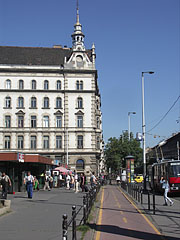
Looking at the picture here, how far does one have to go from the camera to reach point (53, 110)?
229 feet

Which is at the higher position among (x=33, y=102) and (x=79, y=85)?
(x=79, y=85)

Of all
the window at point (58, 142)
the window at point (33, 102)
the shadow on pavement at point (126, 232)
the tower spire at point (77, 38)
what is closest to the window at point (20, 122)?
the window at point (33, 102)

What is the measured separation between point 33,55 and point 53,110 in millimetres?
12042

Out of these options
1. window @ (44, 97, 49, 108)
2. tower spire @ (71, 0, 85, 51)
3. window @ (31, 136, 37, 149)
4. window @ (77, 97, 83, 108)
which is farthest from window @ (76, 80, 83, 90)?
window @ (31, 136, 37, 149)

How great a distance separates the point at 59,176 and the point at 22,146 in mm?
20706

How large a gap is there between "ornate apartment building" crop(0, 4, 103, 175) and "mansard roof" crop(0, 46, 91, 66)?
2.54 ft

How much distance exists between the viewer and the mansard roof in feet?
237

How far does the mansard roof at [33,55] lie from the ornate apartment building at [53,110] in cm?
77

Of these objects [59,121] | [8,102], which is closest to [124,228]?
[59,121]

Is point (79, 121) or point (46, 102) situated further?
point (46, 102)

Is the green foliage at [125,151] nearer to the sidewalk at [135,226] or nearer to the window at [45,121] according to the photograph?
the window at [45,121]

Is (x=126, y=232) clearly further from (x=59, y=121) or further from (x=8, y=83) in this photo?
(x=8, y=83)

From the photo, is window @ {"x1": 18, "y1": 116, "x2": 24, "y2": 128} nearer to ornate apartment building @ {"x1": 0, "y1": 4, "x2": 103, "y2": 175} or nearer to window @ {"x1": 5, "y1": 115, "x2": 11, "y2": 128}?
ornate apartment building @ {"x1": 0, "y1": 4, "x2": 103, "y2": 175}

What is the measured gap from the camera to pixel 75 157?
68.8m
